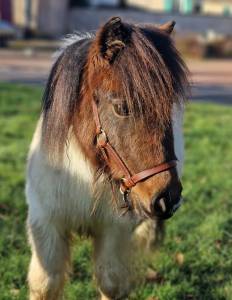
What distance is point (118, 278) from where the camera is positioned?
3.64 m

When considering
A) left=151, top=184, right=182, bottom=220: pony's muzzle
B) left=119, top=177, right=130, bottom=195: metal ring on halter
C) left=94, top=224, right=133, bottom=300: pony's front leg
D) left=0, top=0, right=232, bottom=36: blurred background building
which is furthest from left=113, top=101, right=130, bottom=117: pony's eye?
left=0, top=0, right=232, bottom=36: blurred background building

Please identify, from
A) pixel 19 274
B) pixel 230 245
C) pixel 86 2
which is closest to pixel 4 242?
pixel 19 274

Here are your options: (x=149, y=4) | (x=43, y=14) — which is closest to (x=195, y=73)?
(x=43, y=14)

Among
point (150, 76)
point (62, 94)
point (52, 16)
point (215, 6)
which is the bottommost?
point (215, 6)

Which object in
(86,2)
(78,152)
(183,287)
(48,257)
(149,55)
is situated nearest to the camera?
(149,55)

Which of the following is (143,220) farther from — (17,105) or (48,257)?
(17,105)

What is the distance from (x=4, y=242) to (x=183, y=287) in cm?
142

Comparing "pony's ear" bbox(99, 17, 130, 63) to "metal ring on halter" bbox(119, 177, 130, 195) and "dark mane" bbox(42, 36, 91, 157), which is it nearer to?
"dark mane" bbox(42, 36, 91, 157)

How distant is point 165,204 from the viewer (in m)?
2.65

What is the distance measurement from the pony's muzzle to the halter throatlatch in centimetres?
12

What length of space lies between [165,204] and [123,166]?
0.31 metres

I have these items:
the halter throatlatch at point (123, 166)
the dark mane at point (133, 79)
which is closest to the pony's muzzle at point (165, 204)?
the halter throatlatch at point (123, 166)

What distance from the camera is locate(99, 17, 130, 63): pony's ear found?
2.83 m

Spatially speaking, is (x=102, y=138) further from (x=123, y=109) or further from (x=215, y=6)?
(x=215, y=6)
